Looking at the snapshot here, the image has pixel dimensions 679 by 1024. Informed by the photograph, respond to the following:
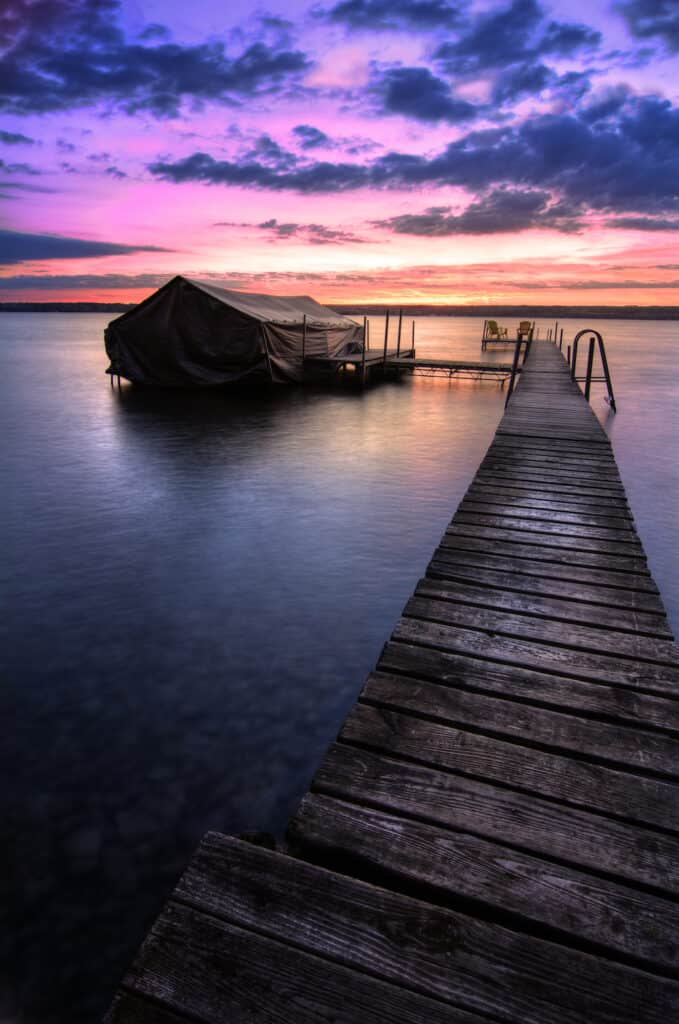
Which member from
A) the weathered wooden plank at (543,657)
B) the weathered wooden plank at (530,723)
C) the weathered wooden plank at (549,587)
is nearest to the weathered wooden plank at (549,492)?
the weathered wooden plank at (549,587)

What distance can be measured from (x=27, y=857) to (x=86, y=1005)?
904 mm

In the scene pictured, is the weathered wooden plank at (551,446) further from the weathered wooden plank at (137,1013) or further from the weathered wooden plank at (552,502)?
the weathered wooden plank at (137,1013)

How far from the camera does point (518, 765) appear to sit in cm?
239

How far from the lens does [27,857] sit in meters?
3.20

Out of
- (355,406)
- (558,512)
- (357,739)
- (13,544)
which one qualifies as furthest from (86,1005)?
(355,406)

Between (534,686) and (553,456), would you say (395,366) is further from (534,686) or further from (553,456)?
(534,686)

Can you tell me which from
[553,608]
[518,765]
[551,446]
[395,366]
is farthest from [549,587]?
[395,366]

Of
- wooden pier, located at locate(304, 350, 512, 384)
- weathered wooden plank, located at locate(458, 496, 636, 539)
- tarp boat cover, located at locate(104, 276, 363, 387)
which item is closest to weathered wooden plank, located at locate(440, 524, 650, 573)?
weathered wooden plank, located at locate(458, 496, 636, 539)

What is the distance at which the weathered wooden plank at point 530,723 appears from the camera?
245 cm

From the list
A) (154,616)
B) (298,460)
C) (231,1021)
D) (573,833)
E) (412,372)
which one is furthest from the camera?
(412,372)

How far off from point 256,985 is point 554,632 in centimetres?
240

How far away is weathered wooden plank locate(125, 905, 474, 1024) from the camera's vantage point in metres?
1.52

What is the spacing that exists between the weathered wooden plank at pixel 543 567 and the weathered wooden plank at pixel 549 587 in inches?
1.5

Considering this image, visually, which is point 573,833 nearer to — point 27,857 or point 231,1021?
point 231,1021
